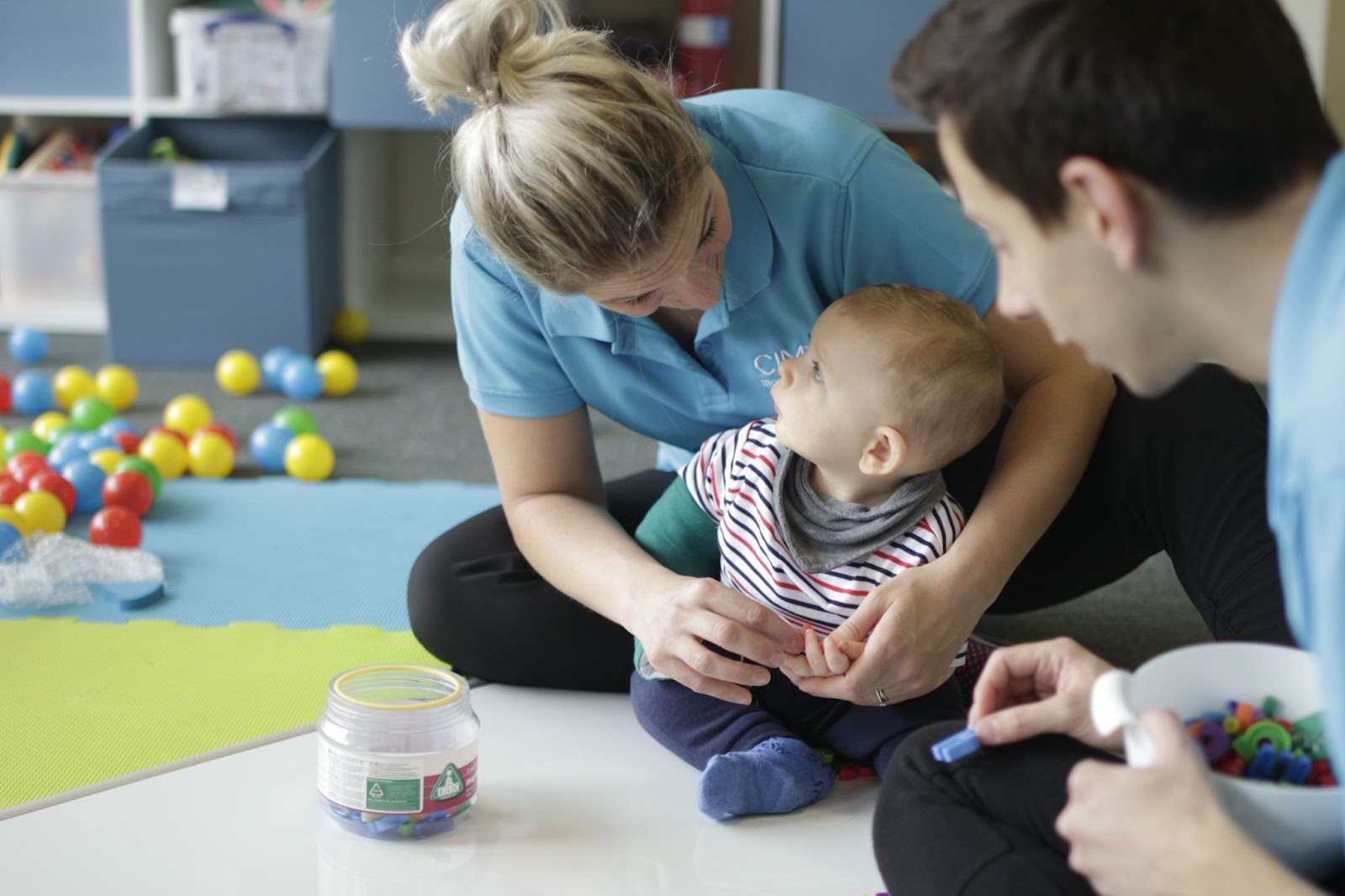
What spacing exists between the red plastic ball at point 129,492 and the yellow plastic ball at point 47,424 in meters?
0.37

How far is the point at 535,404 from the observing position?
4.04 feet

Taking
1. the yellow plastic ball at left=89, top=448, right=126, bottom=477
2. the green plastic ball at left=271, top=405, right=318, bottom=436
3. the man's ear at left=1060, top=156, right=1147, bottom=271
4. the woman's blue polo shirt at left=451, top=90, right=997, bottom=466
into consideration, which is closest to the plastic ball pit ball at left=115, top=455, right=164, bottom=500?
the yellow plastic ball at left=89, top=448, right=126, bottom=477

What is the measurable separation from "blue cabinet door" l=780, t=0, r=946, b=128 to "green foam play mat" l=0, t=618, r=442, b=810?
1604 mm

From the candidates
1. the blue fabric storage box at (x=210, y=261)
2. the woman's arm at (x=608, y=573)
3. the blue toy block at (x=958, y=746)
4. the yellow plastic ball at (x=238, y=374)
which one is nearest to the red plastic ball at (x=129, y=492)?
the yellow plastic ball at (x=238, y=374)

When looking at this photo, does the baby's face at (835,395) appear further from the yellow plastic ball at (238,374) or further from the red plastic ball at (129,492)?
the yellow plastic ball at (238,374)

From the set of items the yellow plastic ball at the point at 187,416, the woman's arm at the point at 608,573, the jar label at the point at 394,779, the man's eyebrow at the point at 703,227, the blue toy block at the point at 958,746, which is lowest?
the yellow plastic ball at the point at 187,416

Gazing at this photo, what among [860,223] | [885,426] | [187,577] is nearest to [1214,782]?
[885,426]

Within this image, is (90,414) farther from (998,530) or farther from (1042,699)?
(1042,699)

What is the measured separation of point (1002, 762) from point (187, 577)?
3.65ft

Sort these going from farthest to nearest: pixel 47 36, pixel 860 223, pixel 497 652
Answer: pixel 47 36 → pixel 497 652 → pixel 860 223

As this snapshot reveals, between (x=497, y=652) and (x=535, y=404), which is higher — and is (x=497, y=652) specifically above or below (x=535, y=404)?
below

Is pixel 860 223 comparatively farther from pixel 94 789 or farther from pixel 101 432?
pixel 101 432

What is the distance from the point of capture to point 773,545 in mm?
1115

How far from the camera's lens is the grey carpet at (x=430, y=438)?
1.54 m
